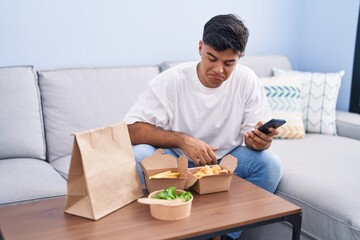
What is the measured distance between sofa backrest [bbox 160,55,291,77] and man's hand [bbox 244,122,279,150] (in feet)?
3.17

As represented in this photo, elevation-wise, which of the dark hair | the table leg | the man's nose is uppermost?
the dark hair

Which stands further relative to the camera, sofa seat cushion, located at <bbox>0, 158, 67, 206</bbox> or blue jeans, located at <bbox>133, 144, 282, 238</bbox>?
blue jeans, located at <bbox>133, 144, 282, 238</bbox>

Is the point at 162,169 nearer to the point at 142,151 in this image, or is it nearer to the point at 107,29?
the point at 142,151

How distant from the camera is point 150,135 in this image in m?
1.54

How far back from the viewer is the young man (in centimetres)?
153

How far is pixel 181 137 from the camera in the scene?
1475mm

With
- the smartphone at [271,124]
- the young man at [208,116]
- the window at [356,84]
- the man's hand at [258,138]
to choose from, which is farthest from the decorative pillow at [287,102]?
the smartphone at [271,124]

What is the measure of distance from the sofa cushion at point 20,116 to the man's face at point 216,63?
32.6 inches

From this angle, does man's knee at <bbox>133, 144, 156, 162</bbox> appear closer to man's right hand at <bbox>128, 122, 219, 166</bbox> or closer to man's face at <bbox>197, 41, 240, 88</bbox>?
man's right hand at <bbox>128, 122, 219, 166</bbox>

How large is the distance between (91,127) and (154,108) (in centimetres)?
50

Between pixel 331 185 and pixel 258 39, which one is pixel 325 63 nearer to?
pixel 258 39

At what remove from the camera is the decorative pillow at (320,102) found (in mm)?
2291

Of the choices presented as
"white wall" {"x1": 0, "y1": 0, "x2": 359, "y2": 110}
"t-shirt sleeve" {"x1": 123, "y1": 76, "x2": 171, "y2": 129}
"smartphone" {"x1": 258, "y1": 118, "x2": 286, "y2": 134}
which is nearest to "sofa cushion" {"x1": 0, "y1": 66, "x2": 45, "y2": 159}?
"white wall" {"x1": 0, "y1": 0, "x2": 359, "y2": 110}

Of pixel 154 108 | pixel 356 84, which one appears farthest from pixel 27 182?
pixel 356 84
